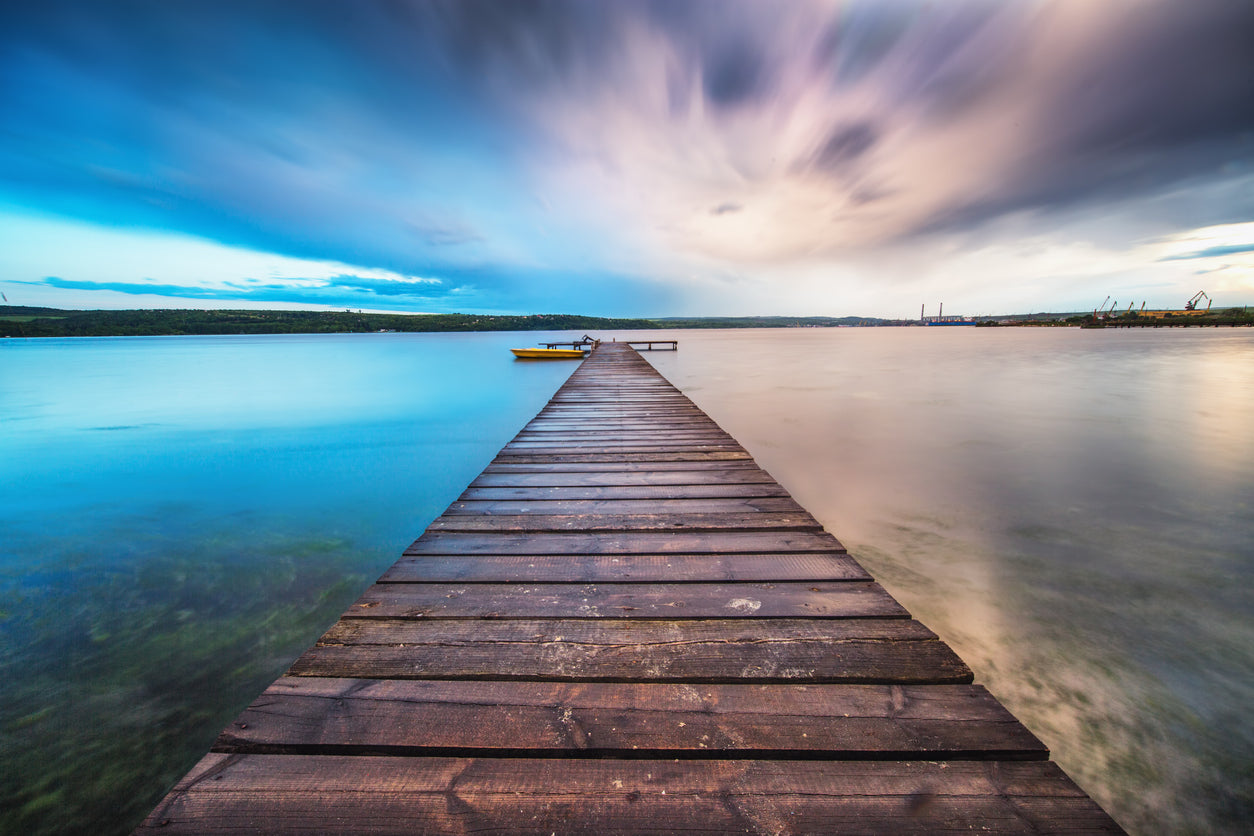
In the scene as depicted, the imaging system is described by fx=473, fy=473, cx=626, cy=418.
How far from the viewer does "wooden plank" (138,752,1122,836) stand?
1187 millimetres

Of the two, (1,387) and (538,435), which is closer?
(538,435)

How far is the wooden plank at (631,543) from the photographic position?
2.63 metres

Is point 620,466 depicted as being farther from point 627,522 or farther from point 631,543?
point 631,543

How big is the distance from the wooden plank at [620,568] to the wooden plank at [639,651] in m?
0.35

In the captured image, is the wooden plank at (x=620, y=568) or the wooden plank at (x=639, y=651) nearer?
the wooden plank at (x=639, y=651)

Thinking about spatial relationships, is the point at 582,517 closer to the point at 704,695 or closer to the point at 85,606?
the point at 704,695

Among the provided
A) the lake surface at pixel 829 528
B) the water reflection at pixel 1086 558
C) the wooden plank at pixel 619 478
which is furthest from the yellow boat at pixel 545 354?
the wooden plank at pixel 619 478

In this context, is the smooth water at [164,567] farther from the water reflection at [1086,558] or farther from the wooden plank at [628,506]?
the water reflection at [1086,558]

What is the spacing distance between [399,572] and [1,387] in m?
34.6

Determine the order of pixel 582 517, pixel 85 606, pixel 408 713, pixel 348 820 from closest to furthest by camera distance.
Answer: pixel 348 820, pixel 408 713, pixel 582 517, pixel 85 606

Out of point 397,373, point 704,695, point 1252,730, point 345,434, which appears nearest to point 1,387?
point 397,373

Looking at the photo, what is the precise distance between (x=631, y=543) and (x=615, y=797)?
151 centimetres

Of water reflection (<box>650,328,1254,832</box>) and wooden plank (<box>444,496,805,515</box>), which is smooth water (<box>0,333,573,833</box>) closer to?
wooden plank (<box>444,496,805,515</box>)

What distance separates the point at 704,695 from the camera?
1.58 meters
